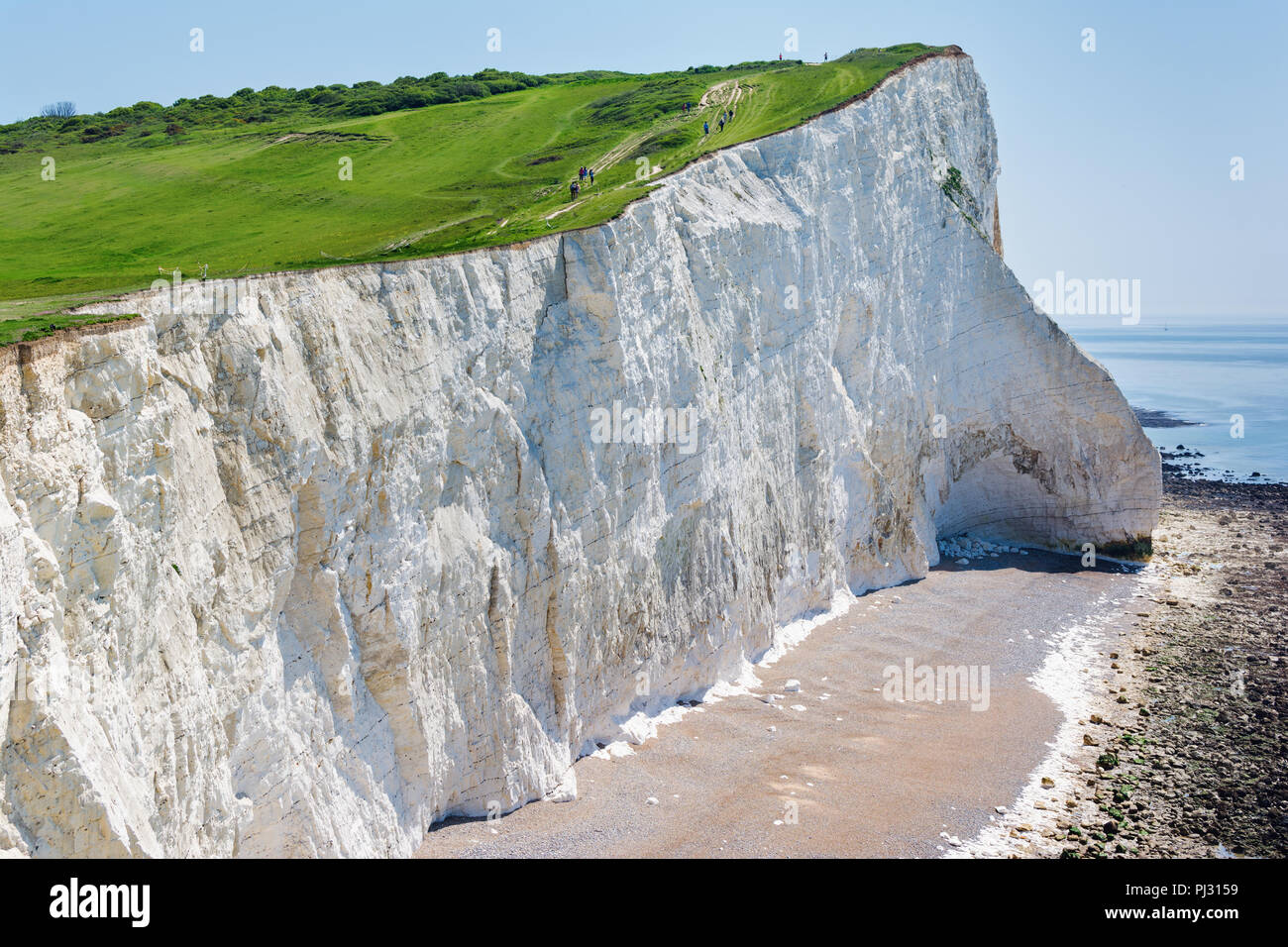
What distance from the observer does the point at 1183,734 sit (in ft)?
81.9

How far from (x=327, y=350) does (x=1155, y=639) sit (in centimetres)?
2616

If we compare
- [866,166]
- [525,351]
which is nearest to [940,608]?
[866,166]

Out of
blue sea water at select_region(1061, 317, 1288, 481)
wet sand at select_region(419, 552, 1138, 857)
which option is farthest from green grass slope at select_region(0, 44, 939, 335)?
blue sea water at select_region(1061, 317, 1288, 481)

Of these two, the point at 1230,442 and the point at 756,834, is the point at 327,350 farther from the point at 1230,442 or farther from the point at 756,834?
→ the point at 1230,442

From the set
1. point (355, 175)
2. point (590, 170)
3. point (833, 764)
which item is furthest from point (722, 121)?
point (833, 764)

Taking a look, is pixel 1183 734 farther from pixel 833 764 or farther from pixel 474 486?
pixel 474 486

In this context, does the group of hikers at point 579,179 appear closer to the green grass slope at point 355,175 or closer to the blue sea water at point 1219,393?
the green grass slope at point 355,175

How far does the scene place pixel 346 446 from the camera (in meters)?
15.6

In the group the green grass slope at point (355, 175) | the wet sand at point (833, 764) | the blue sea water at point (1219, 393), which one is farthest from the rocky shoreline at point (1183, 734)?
the blue sea water at point (1219, 393)

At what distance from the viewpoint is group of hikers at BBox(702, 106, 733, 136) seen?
34969mm

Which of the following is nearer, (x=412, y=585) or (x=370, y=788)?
(x=370, y=788)

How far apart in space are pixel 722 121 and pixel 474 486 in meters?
22.7

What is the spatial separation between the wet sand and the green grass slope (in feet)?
35.5
